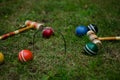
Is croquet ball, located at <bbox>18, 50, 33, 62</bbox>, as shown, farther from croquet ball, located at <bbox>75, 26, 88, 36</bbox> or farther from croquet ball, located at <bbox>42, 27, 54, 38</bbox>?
croquet ball, located at <bbox>75, 26, 88, 36</bbox>

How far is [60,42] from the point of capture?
461 cm

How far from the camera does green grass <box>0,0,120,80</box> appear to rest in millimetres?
3806

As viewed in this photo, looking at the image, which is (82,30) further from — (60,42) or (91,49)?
(91,49)

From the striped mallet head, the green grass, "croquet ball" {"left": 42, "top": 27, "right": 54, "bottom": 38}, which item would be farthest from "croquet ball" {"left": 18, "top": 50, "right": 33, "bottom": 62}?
the striped mallet head

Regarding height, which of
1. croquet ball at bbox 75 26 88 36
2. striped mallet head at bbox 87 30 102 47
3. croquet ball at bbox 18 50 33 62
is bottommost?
croquet ball at bbox 18 50 33 62

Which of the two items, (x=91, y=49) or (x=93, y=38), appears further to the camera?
(x=93, y=38)

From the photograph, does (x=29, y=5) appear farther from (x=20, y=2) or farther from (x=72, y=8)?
(x=72, y=8)

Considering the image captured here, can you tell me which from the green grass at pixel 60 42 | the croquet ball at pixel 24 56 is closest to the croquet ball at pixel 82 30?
the green grass at pixel 60 42

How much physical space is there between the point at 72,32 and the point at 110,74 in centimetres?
142

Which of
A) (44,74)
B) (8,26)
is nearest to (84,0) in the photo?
(8,26)

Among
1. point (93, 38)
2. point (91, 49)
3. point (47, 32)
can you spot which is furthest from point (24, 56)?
point (93, 38)

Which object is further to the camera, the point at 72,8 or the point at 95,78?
the point at 72,8

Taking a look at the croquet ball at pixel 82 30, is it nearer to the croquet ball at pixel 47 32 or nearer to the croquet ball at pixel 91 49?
the croquet ball at pixel 47 32

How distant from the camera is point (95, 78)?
368 centimetres
